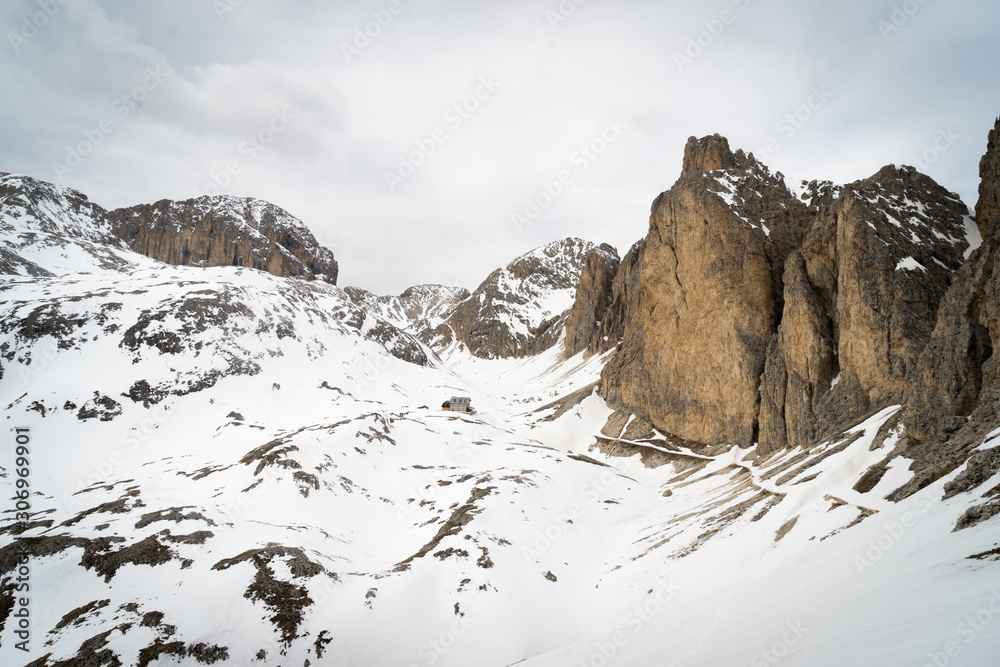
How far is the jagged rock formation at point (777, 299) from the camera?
40219 millimetres

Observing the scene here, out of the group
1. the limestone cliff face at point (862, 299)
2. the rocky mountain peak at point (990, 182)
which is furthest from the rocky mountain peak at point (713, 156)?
the rocky mountain peak at point (990, 182)

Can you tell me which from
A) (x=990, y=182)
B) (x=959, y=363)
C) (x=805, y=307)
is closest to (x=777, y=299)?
(x=805, y=307)

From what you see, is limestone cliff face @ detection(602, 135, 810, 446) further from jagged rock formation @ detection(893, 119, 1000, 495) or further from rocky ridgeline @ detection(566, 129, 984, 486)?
jagged rock formation @ detection(893, 119, 1000, 495)

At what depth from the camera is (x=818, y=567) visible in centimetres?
1492

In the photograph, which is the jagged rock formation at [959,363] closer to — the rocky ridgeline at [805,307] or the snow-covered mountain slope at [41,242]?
the rocky ridgeline at [805,307]

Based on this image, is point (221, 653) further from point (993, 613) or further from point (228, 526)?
point (993, 613)

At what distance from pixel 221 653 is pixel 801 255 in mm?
60456

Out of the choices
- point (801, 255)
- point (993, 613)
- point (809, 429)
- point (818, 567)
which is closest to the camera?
point (993, 613)

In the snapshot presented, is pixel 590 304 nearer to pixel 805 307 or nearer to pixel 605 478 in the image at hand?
pixel 605 478

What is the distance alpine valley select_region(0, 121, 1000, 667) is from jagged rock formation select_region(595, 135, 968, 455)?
309 millimetres

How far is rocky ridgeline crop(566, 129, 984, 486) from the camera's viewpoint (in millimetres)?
28031

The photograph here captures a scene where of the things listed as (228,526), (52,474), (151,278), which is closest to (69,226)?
(151,278)

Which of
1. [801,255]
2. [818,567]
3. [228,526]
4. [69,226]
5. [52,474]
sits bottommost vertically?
[818,567]

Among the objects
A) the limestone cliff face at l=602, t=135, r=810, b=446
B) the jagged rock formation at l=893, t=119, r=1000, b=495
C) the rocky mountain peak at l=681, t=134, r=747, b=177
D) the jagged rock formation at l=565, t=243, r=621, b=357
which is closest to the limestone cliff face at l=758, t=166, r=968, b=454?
the limestone cliff face at l=602, t=135, r=810, b=446
